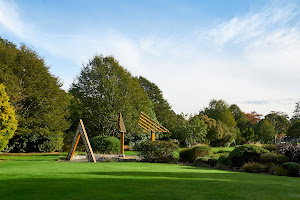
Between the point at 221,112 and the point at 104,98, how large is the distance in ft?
102

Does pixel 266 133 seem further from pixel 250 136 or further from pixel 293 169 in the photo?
pixel 293 169

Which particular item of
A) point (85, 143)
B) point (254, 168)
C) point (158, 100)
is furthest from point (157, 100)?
point (254, 168)

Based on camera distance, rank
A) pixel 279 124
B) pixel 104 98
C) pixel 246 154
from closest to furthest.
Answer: pixel 246 154, pixel 104 98, pixel 279 124

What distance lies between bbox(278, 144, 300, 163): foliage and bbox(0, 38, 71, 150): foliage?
1908 centimetres

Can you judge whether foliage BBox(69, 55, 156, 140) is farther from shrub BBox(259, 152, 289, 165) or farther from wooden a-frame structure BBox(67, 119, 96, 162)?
shrub BBox(259, 152, 289, 165)

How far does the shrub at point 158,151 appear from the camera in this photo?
694 inches

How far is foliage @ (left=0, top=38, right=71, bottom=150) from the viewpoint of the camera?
918 inches

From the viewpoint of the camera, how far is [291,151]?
13711 mm

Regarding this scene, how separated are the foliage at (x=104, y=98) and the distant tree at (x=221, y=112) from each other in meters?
27.0

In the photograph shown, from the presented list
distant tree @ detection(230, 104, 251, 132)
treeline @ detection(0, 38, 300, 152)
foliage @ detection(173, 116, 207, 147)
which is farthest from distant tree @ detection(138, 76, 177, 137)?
distant tree @ detection(230, 104, 251, 132)

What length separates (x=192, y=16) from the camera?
12930mm

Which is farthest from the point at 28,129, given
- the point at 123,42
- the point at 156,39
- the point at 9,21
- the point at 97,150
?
the point at 156,39

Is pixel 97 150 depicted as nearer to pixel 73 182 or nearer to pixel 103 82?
pixel 103 82

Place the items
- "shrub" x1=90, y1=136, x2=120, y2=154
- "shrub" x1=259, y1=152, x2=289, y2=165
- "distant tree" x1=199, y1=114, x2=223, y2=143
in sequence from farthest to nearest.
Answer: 1. "distant tree" x1=199, y1=114, x2=223, y2=143
2. "shrub" x1=90, y1=136, x2=120, y2=154
3. "shrub" x1=259, y1=152, x2=289, y2=165
